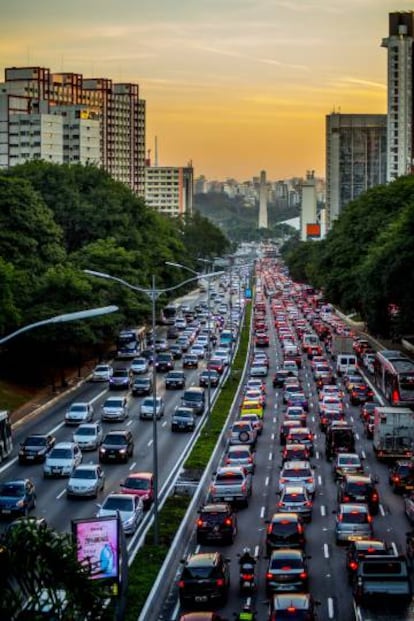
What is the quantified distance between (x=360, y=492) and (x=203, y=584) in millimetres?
10583

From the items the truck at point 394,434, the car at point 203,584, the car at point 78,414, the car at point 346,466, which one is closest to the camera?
the car at point 203,584

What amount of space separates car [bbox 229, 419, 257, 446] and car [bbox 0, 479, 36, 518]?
524 inches

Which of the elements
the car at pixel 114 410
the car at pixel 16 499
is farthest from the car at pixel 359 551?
the car at pixel 114 410

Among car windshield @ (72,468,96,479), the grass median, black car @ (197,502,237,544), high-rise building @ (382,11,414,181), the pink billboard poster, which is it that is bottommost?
the grass median

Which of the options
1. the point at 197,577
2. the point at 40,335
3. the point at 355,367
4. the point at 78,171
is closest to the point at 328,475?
the point at 197,577

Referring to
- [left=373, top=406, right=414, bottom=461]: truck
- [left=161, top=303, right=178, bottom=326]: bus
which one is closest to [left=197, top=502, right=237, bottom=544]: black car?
[left=373, top=406, right=414, bottom=461]: truck

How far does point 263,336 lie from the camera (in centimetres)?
10206

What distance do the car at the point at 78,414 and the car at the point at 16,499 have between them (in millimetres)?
17680

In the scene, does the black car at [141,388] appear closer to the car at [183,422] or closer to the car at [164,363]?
the car at [164,363]

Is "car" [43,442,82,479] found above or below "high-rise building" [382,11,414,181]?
below

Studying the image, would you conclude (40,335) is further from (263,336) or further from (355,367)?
(263,336)

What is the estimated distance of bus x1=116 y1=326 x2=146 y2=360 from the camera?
8606 cm

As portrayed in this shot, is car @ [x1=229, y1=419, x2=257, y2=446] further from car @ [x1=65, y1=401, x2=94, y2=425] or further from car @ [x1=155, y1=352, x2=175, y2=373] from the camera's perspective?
car @ [x1=155, y1=352, x2=175, y2=373]

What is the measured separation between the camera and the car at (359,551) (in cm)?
2994
